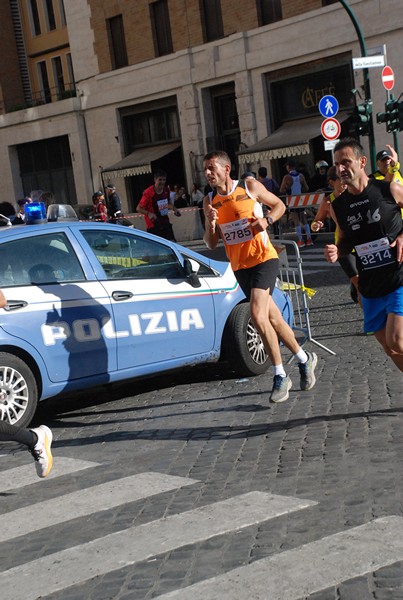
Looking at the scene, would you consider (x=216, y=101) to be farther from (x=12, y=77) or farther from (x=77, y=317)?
(x=77, y=317)

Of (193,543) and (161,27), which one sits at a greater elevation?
(161,27)

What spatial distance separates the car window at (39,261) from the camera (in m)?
7.93

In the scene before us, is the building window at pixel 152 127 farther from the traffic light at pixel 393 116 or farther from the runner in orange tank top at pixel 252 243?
the runner in orange tank top at pixel 252 243

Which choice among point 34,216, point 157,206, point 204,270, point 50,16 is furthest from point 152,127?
point 34,216

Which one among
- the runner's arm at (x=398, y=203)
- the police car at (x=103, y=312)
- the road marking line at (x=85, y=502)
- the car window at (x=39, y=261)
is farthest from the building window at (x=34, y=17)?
the road marking line at (x=85, y=502)

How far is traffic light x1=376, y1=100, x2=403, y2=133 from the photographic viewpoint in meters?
23.7

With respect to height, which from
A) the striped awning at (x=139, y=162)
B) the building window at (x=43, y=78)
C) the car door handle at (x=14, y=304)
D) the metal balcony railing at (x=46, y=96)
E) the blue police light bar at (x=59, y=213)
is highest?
the building window at (x=43, y=78)

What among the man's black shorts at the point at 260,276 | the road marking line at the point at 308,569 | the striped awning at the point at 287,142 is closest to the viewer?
the road marking line at the point at 308,569

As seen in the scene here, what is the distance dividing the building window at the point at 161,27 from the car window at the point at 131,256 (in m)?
28.8

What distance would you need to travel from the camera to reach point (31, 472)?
6711 mm

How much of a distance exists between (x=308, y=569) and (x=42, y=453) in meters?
2.42

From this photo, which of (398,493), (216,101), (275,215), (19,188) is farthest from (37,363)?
(19,188)

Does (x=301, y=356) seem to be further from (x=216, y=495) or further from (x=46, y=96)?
(x=46, y=96)

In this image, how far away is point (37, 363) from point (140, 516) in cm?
258
